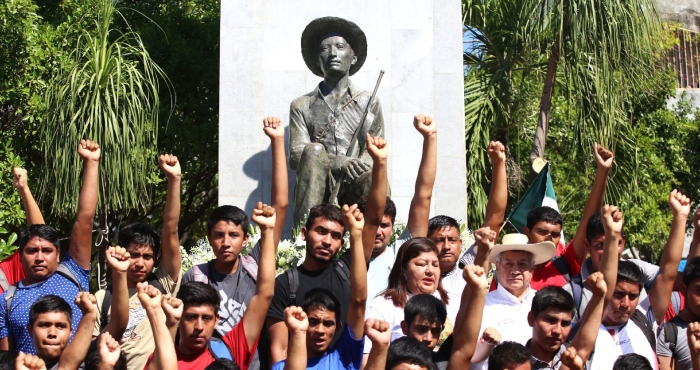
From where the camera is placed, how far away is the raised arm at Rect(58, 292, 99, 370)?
6.91 metres

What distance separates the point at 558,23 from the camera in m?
14.7

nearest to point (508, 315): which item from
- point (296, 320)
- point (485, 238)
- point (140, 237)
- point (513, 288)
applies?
point (513, 288)

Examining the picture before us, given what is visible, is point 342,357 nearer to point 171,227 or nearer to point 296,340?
point 296,340

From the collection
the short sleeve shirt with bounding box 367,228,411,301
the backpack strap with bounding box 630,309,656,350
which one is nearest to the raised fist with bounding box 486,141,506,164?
the short sleeve shirt with bounding box 367,228,411,301

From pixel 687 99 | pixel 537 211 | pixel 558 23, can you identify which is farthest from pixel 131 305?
pixel 687 99

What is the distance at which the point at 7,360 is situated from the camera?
692 centimetres

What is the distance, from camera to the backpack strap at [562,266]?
8.67m

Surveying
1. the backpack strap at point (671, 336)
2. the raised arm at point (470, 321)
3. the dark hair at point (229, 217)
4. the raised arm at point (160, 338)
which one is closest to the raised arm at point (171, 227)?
the dark hair at point (229, 217)

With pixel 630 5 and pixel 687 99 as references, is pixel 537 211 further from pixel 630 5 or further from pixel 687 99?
pixel 687 99

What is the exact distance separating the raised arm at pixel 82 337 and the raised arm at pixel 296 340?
1096 millimetres

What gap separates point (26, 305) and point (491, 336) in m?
2.79

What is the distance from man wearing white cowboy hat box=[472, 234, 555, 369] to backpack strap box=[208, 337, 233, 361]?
1.57 metres

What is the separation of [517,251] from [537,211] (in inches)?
32.6

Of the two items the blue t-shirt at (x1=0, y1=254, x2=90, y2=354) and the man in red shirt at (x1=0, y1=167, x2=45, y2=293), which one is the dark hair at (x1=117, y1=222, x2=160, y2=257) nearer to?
the blue t-shirt at (x1=0, y1=254, x2=90, y2=354)
